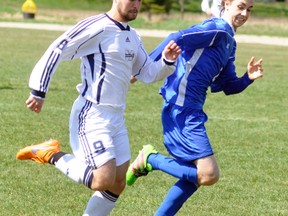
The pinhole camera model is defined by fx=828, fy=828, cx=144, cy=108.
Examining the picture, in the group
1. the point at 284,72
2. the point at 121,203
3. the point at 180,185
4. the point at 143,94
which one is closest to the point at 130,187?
the point at 121,203

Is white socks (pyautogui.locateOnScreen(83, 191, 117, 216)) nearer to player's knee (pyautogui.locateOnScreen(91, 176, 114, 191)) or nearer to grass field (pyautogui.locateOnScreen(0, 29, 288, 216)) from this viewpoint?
player's knee (pyautogui.locateOnScreen(91, 176, 114, 191))

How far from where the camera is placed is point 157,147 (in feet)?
32.5

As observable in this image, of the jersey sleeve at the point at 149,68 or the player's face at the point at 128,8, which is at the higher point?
the player's face at the point at 128,8

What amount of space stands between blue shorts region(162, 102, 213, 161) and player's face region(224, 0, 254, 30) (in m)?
0.78

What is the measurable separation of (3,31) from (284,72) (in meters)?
15.7

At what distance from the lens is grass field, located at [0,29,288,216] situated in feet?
23.2

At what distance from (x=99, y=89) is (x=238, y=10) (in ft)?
4.62

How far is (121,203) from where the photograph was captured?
7156 mm

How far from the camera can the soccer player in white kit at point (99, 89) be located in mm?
5664

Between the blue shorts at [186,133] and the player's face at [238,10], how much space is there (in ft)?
2.56

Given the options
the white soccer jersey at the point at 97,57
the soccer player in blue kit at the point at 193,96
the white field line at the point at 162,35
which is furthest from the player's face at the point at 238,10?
the white field line at the point at 162,35

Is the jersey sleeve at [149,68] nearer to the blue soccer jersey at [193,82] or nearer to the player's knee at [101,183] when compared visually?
the blue soccer jersey at [193,82]

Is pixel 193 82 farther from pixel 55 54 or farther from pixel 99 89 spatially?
pixel 55 54

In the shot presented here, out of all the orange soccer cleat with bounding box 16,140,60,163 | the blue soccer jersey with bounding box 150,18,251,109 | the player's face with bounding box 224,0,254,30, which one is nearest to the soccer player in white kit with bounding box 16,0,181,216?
the orange soccer cleat with bounding box 16,140,60,163
